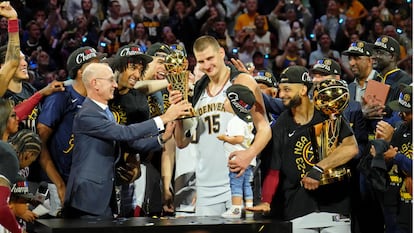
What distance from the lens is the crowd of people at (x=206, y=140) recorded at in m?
7.21

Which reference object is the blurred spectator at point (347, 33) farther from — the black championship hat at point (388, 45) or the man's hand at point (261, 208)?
the man's hand at point (261, 208)

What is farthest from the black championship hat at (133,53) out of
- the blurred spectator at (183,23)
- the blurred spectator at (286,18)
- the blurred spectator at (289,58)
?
the blurred spectator at (286,18)

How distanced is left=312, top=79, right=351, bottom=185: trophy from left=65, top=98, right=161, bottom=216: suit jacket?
1.24 m

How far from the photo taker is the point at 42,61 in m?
13.4

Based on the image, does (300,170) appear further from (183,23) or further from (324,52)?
(183,23)

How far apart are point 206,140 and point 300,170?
760 millimetres

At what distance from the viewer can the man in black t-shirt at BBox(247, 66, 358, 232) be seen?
7.32 metres

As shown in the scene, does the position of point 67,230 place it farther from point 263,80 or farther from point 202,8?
point 202,8

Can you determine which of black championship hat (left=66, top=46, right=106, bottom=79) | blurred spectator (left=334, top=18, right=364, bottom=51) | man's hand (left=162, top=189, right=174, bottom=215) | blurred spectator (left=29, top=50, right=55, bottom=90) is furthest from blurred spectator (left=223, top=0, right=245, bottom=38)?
man's hand (left=162, top=189, right=174, bottom=215)

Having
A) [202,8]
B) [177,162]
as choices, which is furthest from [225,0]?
[177,162]

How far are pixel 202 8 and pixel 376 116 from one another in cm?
740

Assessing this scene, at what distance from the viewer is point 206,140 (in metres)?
7.55

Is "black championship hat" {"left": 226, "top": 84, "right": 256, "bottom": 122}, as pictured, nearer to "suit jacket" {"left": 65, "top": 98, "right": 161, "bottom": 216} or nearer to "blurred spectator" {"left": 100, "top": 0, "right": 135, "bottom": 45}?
"suit jacket" {"left": 65, "top": 98, "right": 161, "bottom": 216}

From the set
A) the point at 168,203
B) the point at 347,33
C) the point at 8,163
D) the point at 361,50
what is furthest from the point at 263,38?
the point at 8,163
